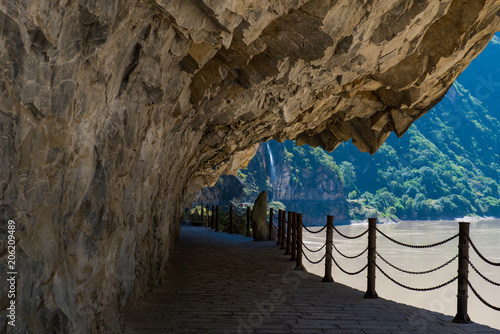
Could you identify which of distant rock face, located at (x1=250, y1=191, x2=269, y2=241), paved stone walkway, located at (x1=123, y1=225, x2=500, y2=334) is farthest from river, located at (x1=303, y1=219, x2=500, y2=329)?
paved stone walkway, located at (x1=123, y1=225, x2=500, y2=334)

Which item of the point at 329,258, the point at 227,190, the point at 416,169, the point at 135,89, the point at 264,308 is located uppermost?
the point at 416,169

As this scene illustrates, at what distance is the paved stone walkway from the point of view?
16.0ft

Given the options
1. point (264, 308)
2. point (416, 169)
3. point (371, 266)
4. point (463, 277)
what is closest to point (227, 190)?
point (371, 266)

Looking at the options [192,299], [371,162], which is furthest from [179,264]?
[371,162]

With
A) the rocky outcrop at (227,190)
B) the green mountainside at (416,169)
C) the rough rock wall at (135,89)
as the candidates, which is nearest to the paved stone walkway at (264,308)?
the rough rock wall at (135,89)

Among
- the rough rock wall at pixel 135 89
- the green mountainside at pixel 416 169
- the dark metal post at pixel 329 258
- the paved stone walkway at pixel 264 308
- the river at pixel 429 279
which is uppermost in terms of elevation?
the green mountainside at pixel 416 169

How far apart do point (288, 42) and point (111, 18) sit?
2.60 meters

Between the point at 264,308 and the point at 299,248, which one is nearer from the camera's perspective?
the point at 264,308

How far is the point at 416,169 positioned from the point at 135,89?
3279 inches

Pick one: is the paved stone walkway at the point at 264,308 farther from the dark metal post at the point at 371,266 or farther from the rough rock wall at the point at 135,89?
the rough rock wall at the point at 135,89

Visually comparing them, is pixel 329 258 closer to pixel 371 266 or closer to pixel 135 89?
pixel 371 266

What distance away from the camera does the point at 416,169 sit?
81.8 meters

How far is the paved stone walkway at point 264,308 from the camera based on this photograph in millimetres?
4891

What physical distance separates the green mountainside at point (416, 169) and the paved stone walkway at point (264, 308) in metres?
29.1
